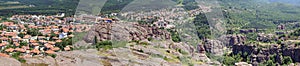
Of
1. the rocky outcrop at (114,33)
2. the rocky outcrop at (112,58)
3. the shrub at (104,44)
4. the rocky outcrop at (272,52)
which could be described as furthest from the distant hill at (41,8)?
the rocky outcrop at (112,58)

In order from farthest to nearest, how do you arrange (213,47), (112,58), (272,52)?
(213,47) → (272,52) → (112,58)

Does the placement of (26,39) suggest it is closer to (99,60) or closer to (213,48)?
(213,48)

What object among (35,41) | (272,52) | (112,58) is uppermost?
(112,58)

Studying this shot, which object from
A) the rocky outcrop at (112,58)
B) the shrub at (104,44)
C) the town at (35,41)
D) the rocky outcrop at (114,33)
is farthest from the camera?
the town at (35,41)

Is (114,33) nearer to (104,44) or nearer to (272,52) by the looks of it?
(104,44)

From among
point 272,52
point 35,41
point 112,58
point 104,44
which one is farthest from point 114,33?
point 272,52

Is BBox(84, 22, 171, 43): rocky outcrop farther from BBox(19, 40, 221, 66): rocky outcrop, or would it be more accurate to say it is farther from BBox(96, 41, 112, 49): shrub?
BBox(19, 40, 221, 66): rocky outcrop

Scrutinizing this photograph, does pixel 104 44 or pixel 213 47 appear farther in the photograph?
pixel 213 47

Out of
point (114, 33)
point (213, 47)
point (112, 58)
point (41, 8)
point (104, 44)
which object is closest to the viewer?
point (112, 58)

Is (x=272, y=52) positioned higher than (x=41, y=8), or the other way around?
(x=272, y=52)

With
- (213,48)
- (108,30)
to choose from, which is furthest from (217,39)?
(108,30)

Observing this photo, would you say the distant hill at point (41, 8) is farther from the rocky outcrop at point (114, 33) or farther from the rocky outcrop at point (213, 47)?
the rocky outcrop at point (114, 33)
